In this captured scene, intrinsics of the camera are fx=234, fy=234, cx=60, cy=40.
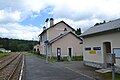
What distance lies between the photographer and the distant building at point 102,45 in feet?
54.7

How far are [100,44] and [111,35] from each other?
2.37 m

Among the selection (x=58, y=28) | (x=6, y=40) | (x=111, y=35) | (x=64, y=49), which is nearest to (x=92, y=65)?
(x=111, y=35)

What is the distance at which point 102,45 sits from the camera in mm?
19328

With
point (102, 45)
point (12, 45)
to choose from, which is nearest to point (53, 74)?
point (102, 45)

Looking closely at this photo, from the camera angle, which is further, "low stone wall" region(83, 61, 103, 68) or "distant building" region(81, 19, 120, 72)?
"low stone wall" region(83, 61, 103, 68)

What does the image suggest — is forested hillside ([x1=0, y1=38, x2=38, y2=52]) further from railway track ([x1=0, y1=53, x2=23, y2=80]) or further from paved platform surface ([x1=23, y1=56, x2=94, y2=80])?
paved platform surface ([x1=23, y1=56, x2=94, y2=80])

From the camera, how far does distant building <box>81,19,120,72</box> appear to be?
16.7m

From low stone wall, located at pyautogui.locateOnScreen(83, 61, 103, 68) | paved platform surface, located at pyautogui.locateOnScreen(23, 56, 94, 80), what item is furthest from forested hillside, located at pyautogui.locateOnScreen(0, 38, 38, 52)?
paved platform surface, located at pyautogui.locateOnScreen(23, 56, 94, 80)

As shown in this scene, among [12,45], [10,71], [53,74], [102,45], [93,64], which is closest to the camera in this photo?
[53,74]

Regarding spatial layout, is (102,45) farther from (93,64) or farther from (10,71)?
(10,71)

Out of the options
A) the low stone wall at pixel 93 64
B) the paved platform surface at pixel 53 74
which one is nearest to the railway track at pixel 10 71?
the paved platform surface at pixel 53 74

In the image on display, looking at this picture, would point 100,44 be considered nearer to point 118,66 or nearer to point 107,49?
point 107,49

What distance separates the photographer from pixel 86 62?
2341 cm

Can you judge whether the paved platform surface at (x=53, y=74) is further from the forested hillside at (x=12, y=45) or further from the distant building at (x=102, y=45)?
the forested hillside at (x=12, y=45)
